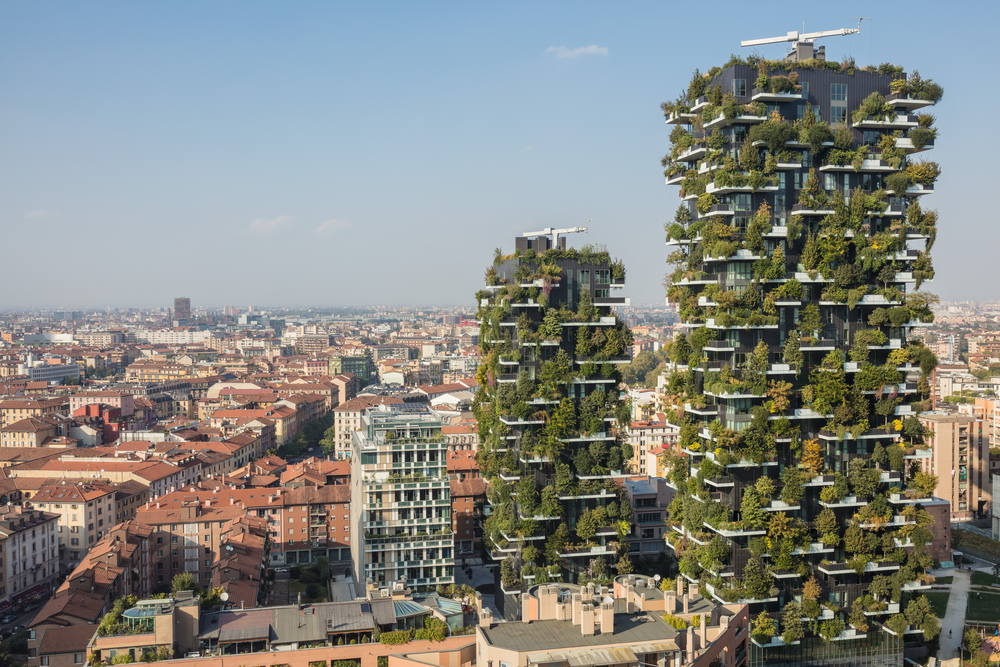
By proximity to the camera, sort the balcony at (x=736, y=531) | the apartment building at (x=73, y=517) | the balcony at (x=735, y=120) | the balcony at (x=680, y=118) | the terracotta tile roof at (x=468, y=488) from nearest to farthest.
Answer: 1. the balcony at (x=736, y=531)
2. the balcony at (x=735, y=120)
3. the balcony at (x=680, y=118)
4. the apartment building at (x=73, y=517)
5. the terracotta tile roof at (x=468, y=488)

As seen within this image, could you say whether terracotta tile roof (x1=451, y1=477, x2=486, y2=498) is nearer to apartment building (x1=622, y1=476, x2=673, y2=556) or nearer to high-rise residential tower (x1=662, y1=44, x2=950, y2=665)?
apartment building (x1=622, y1=476, x2=673, y2=556)

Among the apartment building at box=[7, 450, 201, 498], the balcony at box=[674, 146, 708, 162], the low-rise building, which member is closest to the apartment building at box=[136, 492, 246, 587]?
the apartment building at box=[7, 450, 201, 498]

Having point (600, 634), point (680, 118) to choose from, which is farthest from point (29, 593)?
point (680, 118)

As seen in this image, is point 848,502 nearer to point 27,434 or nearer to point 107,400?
point 27,434

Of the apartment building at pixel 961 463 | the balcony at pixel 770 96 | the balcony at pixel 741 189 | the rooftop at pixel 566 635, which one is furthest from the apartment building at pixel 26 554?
the apartment building at pixel 961 463

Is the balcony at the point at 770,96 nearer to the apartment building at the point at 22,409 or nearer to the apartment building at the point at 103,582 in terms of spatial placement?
the apartment building at the point at 103,582

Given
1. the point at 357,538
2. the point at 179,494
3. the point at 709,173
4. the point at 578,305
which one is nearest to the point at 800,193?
the point at 709,173
